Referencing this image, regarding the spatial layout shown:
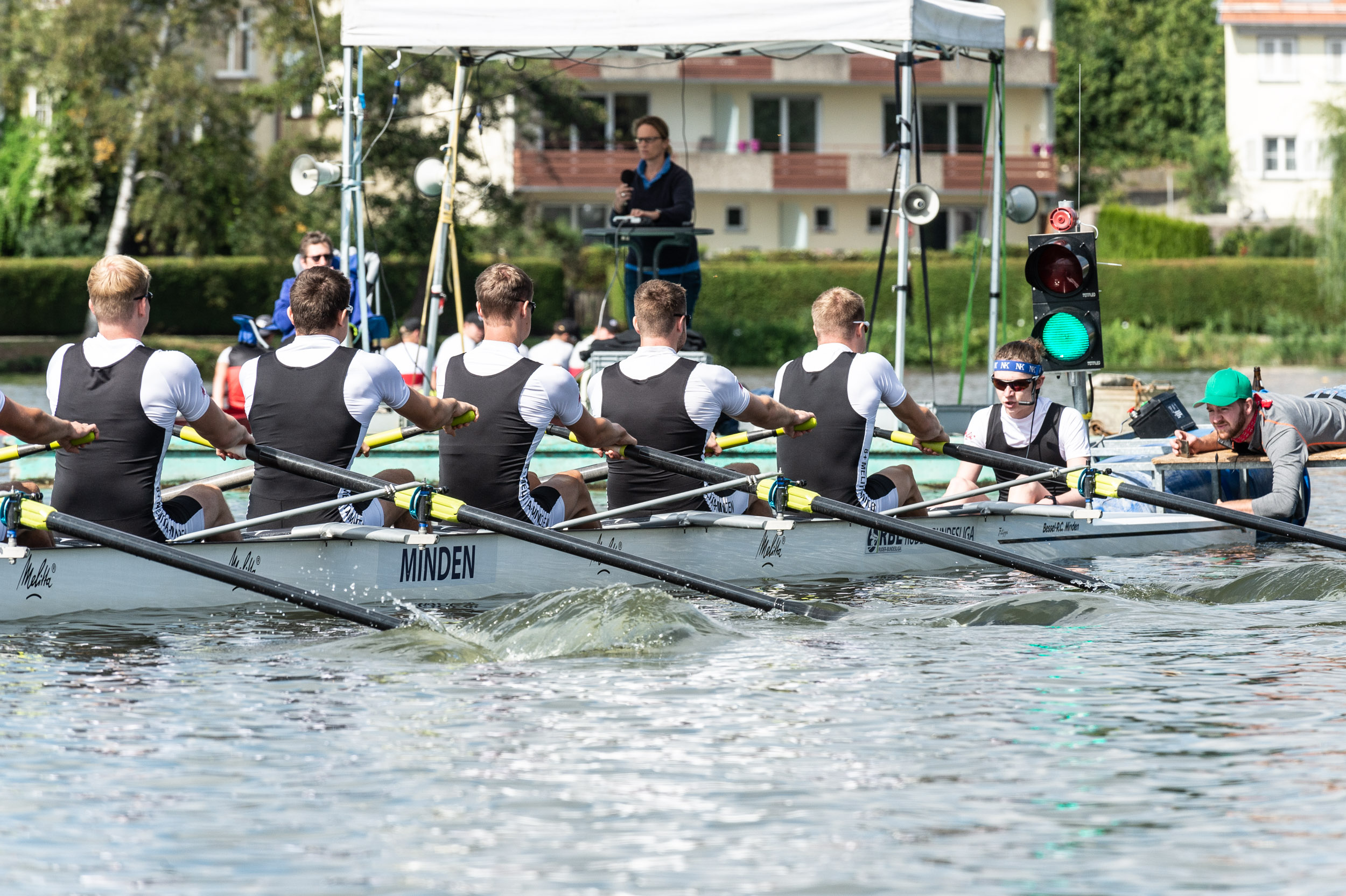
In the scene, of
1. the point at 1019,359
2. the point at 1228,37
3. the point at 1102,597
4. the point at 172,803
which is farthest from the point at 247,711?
the point at 1228,37

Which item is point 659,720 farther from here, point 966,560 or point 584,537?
point 966,560

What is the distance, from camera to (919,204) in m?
12.3

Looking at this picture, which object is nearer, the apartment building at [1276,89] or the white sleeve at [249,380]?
the white sleeve at [249,380]

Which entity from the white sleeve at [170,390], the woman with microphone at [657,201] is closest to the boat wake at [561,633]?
the white sleeve at [170,390]

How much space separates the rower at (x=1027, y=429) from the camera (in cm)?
914

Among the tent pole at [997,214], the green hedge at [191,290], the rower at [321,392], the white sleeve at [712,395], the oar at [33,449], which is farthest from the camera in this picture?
the green hedge at [191,290]

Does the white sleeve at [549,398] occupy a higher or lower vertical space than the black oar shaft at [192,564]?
higher

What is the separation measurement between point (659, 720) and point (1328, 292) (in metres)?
30.1

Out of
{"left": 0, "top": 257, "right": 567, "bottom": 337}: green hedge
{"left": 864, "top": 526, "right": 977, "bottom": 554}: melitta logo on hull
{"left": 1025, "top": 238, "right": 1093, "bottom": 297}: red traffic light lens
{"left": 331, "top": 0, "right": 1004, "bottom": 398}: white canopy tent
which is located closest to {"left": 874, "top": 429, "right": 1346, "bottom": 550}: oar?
{"left": 864, "top": 526, "right": 977, "bottom": 554}: melitta logo on hull

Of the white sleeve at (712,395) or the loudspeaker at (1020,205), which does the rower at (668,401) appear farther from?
the loudspeaker at (1020,205)

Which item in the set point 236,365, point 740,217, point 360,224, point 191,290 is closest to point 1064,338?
point 360,224

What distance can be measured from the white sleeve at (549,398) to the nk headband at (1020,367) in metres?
2.46

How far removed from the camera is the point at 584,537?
26.2 feet

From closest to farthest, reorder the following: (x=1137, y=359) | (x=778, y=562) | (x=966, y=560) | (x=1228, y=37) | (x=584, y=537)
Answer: (x=584, y=537) < (x=778, y=562) < (x=966, y=560) < (x=1137, y=359) < (x=1228, y=37)
